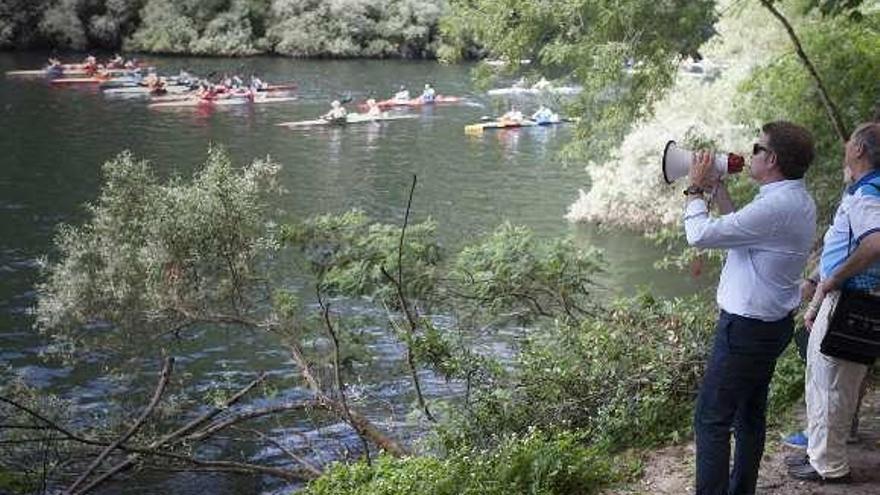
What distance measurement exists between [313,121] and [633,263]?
51.7 feet

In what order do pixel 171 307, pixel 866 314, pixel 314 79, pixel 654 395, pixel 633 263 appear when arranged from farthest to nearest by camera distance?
pixel 314 79
pixel 633 263
pixel 171 307
pixel 654 395
pixel 866 314

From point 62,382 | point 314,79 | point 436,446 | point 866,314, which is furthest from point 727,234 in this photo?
point 314,79

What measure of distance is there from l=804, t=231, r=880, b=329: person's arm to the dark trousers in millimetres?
371

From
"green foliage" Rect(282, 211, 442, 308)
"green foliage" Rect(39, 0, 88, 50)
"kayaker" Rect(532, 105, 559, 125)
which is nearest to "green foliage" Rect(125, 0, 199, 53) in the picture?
"green foliage" Rect(39, 0, 88, 50)

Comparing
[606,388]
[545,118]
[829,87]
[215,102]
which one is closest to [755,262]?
[606,388]

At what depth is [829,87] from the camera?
10.0 metres

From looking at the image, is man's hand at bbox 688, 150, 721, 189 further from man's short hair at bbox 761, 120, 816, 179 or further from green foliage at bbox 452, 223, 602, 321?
green foliage at bbox 452, 223, 602, 321

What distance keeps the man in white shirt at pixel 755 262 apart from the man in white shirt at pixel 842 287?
313 millimetres

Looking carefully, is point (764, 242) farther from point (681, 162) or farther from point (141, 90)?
point (141, 90)

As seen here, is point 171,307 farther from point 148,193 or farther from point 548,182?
point 548,182

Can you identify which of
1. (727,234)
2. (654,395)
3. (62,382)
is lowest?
(62,382)

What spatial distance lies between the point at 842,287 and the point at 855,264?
160mm

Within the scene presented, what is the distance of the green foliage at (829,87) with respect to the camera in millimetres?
9344

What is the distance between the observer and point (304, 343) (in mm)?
10422
